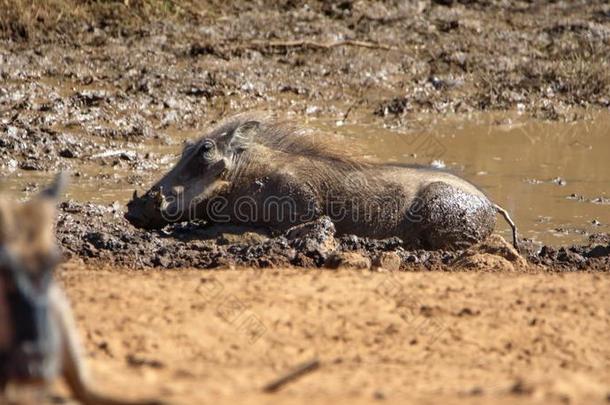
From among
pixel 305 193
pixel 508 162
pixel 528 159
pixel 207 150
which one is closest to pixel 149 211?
pixel 207 150

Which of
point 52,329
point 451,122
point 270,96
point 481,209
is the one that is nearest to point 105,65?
point 270,96

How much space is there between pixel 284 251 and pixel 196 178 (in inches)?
61.0

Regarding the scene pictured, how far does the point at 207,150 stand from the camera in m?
9.34

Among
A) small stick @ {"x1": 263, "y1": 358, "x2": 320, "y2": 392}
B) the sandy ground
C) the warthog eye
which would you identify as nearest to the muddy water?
the warthog eye

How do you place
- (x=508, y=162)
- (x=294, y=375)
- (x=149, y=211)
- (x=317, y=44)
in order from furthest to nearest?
1. (x=317, y=44)
2. (x=508, y=162)
3. (x=149, y=211)
4. (x=294, y=375)

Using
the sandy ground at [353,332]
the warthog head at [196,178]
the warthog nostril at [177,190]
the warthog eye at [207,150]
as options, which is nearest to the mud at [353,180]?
the sandy ground at [353,332]

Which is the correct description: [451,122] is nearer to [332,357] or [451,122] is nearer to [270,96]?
[270,96]

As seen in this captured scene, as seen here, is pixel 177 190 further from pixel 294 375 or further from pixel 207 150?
pixel 294 375

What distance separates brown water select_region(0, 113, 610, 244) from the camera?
10.3 metres

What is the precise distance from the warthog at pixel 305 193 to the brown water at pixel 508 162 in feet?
1.54

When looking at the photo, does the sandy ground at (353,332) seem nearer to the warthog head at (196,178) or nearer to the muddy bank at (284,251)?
the muddy bank at (284,251)

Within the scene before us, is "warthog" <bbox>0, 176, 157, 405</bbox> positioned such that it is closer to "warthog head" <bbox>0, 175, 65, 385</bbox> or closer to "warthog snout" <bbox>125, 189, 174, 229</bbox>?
"warthog head" <bbox>0, 175, 65, 385</bbox>

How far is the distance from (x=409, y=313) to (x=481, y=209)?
9.07 ft

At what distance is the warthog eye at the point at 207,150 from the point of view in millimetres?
9336
